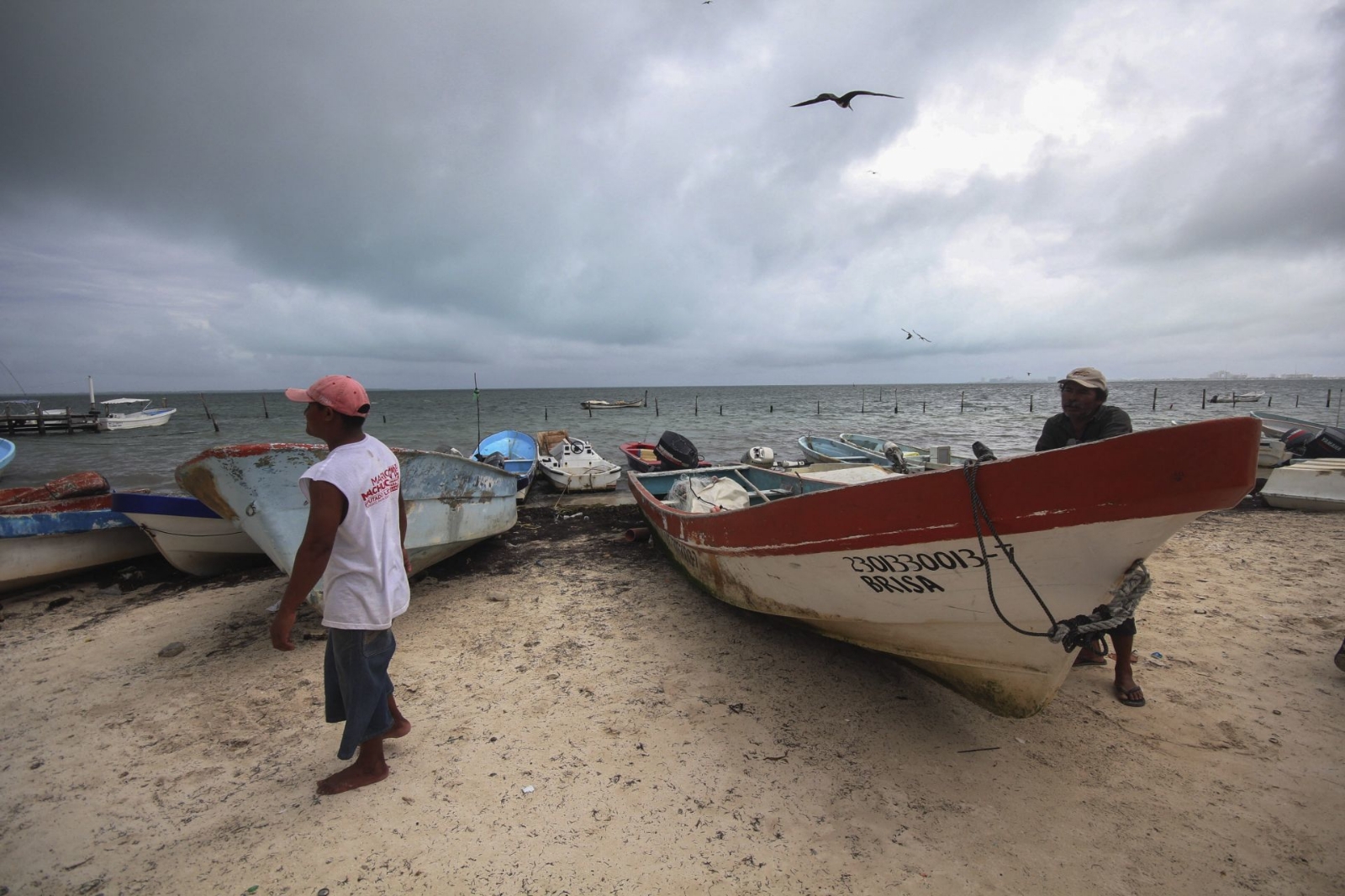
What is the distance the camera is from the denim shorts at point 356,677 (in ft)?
8.91

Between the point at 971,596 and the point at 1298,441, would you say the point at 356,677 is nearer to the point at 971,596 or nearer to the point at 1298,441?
the point at 971,596

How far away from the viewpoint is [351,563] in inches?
102

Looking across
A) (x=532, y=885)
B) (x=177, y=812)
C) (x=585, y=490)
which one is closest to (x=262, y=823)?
(x=177, y=812)

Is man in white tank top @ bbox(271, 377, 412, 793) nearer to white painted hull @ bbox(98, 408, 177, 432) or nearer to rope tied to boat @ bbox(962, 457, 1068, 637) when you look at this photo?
rope tied to boat @ bbox(962, 457, 1068, 637)

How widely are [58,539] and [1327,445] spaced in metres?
20.6

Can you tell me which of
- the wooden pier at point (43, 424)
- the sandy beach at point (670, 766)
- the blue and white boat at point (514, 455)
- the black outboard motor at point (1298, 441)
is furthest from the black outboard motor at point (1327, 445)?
the wooden pier at point (43, 424)

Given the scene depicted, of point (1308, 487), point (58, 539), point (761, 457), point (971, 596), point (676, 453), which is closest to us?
point (971, 596)

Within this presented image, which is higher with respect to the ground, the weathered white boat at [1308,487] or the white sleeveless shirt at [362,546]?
the white sleeveless shirt at [362,546]

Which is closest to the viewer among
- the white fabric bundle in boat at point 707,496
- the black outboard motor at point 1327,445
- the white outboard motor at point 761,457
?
the white fabric bundle in boat at point 707,496

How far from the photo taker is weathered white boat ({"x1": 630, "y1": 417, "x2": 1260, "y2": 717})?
86.4 inches

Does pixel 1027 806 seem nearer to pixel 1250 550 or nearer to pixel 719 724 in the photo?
pixel 719 724

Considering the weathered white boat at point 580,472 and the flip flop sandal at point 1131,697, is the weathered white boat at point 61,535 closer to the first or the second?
the weathered white boat at point 580,472

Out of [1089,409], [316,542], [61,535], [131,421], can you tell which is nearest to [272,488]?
[316,542]

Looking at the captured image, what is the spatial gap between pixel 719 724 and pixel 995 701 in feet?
5.41
